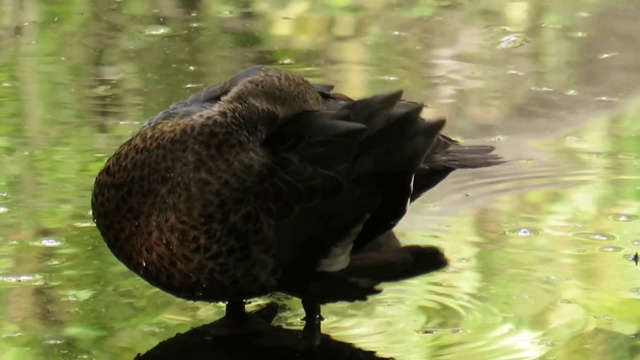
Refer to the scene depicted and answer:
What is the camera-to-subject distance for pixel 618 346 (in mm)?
1952

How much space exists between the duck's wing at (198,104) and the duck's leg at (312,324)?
0.37 meters

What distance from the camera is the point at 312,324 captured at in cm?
199

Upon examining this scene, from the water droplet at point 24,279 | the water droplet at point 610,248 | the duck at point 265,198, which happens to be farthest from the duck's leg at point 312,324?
the water droplet at point 610,248

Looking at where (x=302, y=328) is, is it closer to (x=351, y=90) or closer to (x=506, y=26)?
(x=351, y=90)

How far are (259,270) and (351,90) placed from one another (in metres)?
1.55

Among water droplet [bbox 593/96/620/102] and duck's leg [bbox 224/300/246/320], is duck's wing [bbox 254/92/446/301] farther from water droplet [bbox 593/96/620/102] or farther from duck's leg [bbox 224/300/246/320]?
water droplet [bbox 593/96/620/102]

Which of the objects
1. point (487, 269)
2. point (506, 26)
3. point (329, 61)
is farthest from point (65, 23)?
point (487, 269)

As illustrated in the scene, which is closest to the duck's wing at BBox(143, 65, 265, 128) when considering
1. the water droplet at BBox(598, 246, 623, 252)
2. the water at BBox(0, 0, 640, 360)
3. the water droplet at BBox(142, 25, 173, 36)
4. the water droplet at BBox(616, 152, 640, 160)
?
the water at BBox(0, 0, 640, 360)

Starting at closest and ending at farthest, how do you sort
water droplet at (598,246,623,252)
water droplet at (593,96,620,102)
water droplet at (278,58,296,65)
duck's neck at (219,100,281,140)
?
duck's neck at (219,100,281,140) → water droplet at (598,246,623,252) → water droplet at (593,96,620,102) → water droplet at (278,58,296,65)

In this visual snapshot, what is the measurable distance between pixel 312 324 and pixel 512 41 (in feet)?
6.85

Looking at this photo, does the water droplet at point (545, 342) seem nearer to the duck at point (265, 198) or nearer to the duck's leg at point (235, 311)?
the duck at point (265, 198)

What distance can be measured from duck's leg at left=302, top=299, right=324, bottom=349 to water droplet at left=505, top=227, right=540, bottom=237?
1.86 ft

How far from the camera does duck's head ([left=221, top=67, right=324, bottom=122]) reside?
2.01m

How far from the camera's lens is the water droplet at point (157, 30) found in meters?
3.89
